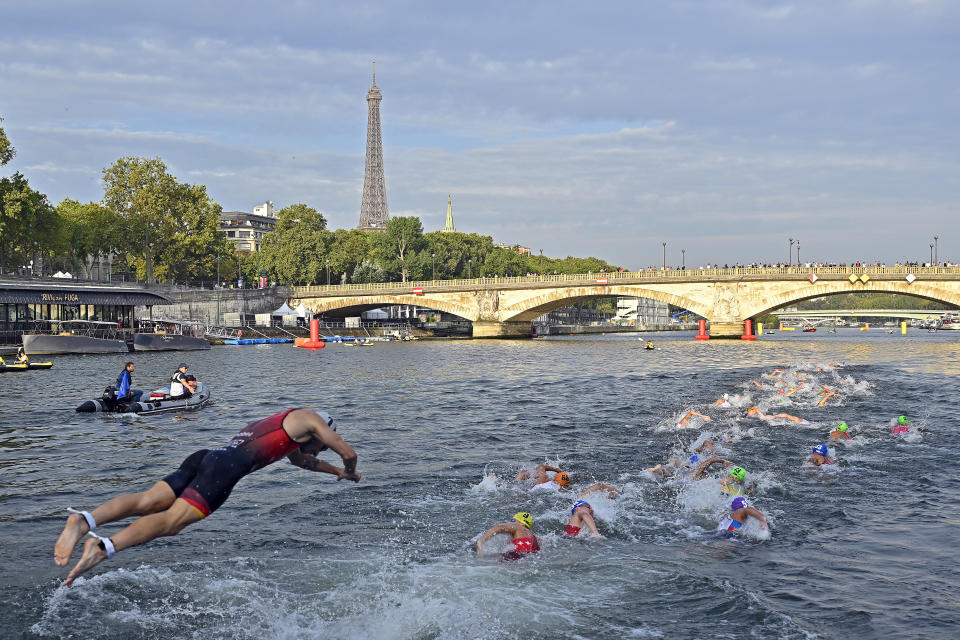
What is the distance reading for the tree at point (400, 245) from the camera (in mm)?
121500

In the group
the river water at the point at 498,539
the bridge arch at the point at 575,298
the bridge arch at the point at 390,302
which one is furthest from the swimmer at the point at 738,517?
the bridge arch at the point at 390,302

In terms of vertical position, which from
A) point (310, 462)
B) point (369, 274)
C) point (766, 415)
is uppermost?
point (369, 274)

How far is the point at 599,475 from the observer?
1678cm

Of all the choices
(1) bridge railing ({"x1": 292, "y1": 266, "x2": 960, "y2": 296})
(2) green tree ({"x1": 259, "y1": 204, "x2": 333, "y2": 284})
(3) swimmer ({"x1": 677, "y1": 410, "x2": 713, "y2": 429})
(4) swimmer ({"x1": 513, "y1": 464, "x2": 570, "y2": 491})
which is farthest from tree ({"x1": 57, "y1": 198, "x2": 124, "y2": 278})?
(4) swimmer ({"x1": 513, "y1": 464, "x2": 570, "y2": 491})

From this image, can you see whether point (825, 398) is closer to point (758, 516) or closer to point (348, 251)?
point (758, 516)

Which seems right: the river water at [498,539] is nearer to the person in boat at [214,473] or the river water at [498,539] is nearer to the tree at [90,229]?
the person in boat at [214,473]

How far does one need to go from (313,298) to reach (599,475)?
93369 mm

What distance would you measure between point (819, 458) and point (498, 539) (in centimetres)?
935

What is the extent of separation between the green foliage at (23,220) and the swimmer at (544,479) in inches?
2549

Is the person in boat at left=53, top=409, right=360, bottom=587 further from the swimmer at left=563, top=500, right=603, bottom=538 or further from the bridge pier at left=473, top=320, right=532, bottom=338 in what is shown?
the bridge pier at left=473, top=320, right=532, bottom=338

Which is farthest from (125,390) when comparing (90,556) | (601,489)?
(90,556)

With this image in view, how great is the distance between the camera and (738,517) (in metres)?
12.5

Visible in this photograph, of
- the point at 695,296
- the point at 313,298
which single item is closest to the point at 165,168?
the point at 313,298

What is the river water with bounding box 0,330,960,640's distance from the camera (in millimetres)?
8852
